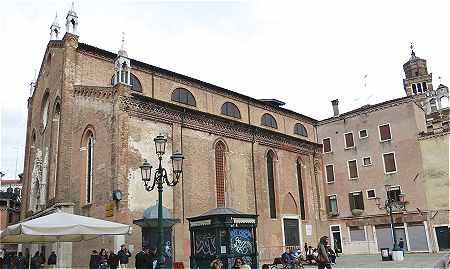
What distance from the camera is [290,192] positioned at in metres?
30.2

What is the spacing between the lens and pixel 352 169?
32.5 m

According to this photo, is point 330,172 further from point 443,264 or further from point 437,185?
point 443,264

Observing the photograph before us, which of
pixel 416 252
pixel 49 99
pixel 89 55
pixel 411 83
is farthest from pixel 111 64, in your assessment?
pixel 411 83

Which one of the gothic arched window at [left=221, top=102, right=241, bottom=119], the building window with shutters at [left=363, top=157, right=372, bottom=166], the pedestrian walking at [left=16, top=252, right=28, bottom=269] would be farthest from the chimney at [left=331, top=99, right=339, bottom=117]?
the pedestrian walking at [left=16, top=252, right=28, bottom=269]

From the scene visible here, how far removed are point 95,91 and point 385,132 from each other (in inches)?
825

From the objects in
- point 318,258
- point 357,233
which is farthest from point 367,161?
point 318,258

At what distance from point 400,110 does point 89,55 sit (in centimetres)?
2163

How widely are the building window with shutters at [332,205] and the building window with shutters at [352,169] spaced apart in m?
2.07

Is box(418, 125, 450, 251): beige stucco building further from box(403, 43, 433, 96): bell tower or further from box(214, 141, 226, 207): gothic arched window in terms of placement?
box(403, 43, 433, 96): bell tower

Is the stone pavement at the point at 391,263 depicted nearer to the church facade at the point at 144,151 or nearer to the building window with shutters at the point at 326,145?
the church facade at the point at 144,151

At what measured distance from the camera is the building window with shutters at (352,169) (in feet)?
106

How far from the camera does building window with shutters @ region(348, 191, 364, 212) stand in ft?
103

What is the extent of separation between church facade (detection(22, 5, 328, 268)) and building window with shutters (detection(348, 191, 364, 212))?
7.43 ft

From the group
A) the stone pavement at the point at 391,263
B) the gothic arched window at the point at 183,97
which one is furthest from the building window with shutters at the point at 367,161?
the gothic arched window at the point at 183,97
